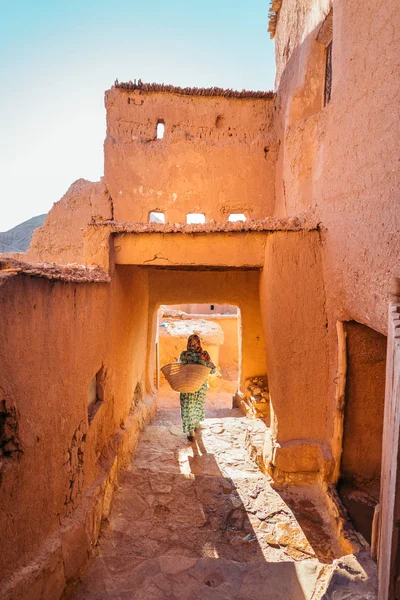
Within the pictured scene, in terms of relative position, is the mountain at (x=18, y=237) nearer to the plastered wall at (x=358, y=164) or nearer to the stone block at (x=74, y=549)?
the plastered wall at (x=358, y=164)

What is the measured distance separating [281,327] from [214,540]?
2.62 metres

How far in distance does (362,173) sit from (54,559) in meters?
4.38

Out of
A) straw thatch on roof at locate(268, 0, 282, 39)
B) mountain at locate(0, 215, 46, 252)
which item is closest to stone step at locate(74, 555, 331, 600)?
straw thatch on roof at locate(268, 0, 282, 39)

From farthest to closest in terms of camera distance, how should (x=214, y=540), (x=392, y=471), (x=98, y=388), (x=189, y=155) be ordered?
1. (x=189, y=155)
2. (x=98, y=388)
3. (x=214, y=540)
4. (x=392, y=471)

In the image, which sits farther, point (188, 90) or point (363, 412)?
point (188, 90)

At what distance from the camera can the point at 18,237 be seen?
25.0 metres

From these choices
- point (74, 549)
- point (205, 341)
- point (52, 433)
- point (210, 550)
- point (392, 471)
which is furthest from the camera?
point (205, 341)

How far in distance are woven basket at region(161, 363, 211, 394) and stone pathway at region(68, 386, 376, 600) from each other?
1136 millimetres

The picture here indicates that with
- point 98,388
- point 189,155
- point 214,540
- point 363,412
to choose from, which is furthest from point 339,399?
point 189,155

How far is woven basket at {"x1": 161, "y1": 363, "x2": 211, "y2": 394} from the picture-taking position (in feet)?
19.7

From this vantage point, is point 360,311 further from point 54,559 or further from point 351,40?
point 54,559

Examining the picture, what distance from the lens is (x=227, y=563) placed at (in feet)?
10.7

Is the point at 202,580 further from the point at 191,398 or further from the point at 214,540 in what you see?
the point at 191,398

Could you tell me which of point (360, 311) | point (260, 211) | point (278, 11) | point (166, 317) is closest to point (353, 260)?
point (360, 311)
